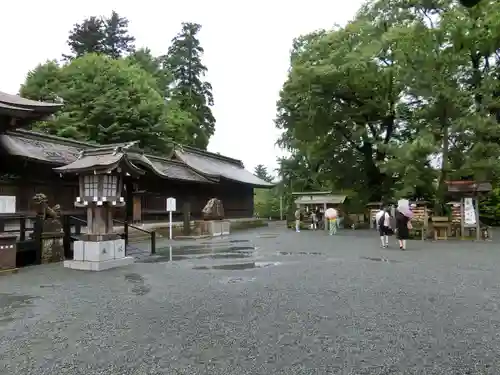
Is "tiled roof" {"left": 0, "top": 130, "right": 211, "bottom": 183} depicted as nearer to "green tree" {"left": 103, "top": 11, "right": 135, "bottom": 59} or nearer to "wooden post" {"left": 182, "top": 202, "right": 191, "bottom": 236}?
"wooden post" {"left": 182, "top": 202, "right": 191, "bottom": 236}

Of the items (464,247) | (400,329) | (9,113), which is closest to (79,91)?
(9,113)

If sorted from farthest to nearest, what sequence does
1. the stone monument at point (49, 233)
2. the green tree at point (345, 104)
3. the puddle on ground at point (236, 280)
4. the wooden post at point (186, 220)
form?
the green tree at point (345, 104)
the wooden post at point (186, 220)
the stone monument at point (49, 233)
the puddle on ground at point (236, 280)

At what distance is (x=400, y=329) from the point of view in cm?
494

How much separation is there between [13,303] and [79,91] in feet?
67.1

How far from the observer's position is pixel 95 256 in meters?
10.1

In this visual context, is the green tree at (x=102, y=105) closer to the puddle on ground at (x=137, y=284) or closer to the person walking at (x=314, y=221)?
the person walking at (x=314, y=221)

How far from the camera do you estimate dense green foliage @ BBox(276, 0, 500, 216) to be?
1806 centimetres

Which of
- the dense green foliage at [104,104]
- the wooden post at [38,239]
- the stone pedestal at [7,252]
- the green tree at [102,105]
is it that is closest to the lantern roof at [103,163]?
the wooden post at [38,239]

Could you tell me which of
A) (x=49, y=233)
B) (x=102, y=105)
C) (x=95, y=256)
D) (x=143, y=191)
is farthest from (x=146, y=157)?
(x=95, y=256)

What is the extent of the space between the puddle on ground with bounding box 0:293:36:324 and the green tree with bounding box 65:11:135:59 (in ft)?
108

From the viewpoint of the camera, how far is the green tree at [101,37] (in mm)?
36719

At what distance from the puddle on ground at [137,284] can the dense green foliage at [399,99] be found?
45.4 feet

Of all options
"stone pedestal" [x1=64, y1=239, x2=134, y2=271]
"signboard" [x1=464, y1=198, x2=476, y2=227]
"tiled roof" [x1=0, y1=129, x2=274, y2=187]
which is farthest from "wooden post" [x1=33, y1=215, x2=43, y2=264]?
"signboard" [x1=464, y1=198, x2=476, y2=227]

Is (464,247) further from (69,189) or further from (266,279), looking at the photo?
(69,189)
